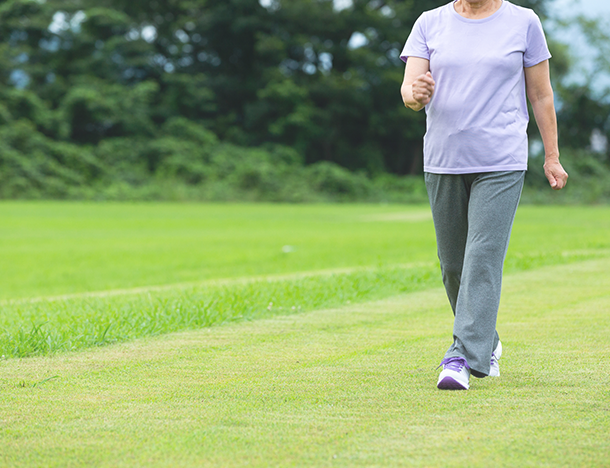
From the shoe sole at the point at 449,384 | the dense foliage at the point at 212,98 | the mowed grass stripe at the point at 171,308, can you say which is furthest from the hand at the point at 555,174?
the dense foliage at the point at 212,98

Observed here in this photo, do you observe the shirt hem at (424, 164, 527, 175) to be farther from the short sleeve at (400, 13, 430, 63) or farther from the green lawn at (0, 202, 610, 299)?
the green lawn at (0, 202, 610, 299)

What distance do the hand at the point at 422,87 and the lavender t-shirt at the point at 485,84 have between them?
0.48ft

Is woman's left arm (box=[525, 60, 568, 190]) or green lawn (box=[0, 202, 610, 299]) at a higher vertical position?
woman's left arm (box=[525, 60, 568, 190])

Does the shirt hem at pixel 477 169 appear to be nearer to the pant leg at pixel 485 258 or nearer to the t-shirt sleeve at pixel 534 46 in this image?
the pant leg at pixel 485 258

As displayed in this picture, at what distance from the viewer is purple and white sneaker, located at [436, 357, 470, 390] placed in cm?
374

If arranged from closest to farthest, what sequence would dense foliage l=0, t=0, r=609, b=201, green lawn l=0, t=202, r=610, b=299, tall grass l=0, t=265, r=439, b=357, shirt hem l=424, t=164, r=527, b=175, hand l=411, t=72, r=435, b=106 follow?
hand l=411, t=72, r=435, b=106
shirt hem l=424, t=164, r=527, b=175
tall grass l=0, t=265, r=439, b=357
green lawn l=0, t=202, r=610, b=299
dense foliage l=0, t=0, r=609, b=201

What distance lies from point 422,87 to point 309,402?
1625 mm

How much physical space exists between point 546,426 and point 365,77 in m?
44.5

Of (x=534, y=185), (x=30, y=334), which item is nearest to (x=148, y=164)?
(x=534, y=185)

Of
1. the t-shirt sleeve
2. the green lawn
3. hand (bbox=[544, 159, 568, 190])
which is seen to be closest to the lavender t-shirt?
the t-shirt sleeve

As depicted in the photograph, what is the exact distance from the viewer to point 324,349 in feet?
16.2

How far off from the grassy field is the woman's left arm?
104cm

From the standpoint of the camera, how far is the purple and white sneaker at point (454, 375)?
3744 millimetres

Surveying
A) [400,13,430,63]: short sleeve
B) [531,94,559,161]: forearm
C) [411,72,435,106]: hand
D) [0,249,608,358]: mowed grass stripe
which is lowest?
[0,249,608,358]: mowed grass stripe
